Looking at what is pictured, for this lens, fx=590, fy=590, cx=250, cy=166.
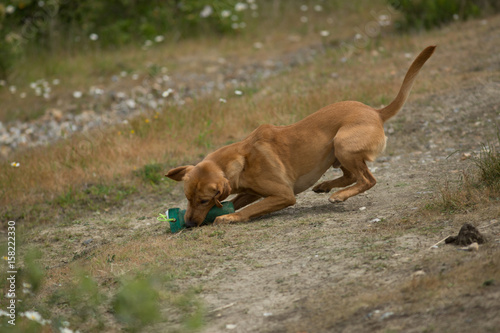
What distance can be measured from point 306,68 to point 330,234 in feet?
25.1

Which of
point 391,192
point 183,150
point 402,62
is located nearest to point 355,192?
point 391,192

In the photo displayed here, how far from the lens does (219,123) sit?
898 centimetres

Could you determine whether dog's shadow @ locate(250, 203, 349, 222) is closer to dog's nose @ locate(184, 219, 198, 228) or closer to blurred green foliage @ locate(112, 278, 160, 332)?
dog's nose @ locate(184, 219, 198, 228)

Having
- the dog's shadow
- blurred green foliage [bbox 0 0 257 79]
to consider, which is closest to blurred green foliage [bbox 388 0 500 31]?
blurred green foliage [bbox 0 0 257 79]

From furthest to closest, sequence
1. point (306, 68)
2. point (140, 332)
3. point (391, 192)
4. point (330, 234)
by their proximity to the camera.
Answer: point (306, 68) < point (391, 192) < point (330, 234) < point (140, 332)

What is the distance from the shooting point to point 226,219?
5.57m

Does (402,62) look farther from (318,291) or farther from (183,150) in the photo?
(318,291)

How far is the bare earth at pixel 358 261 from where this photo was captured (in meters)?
3.22

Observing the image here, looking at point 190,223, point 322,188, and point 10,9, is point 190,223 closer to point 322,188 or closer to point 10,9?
point 322,188

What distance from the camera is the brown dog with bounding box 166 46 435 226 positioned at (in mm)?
5555

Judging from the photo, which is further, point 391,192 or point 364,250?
point 391,192

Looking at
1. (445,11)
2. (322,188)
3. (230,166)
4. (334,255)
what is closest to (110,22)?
(445,11)

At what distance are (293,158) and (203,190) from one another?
0.99 m

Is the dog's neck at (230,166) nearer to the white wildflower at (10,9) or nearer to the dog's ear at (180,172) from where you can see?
the dog's ear at (180,172)
